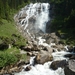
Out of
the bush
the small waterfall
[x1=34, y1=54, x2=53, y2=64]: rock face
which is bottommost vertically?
[x1=34, y1=54, x2=53, y2=64]: rock face

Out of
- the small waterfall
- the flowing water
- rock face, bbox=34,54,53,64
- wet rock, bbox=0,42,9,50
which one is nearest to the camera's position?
the flowing water

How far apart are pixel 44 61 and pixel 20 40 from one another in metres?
16.8

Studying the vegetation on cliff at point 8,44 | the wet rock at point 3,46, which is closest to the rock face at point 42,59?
the vegetation on cliff at point 8,44

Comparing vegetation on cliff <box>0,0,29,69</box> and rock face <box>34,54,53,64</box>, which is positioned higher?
vegetation on cliff <box>0,0,29,69</box>

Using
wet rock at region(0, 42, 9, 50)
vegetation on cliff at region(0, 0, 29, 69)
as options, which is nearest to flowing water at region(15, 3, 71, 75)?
vegetation on cliff at region(0, 0, 29, 69)

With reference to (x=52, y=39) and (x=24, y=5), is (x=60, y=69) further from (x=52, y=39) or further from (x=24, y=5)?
(x=24, y=5)

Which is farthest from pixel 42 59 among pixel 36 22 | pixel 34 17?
pixel 34 17

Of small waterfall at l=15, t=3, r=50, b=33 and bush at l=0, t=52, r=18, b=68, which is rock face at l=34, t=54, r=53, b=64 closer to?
bush at l=0, t=52, r=18, b=68

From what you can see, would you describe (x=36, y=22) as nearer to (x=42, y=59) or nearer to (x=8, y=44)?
(x=8, y=44)

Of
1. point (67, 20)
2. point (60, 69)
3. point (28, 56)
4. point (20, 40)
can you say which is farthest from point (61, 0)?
point (60, 69)

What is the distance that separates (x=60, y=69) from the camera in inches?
1560

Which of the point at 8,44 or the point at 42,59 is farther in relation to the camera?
the point at 8,44

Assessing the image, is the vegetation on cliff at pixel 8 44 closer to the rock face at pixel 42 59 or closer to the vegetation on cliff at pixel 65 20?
the rock face at pixel 42 59

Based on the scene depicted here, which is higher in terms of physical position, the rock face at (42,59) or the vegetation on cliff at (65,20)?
the vegetation on cliff at (65,20)
